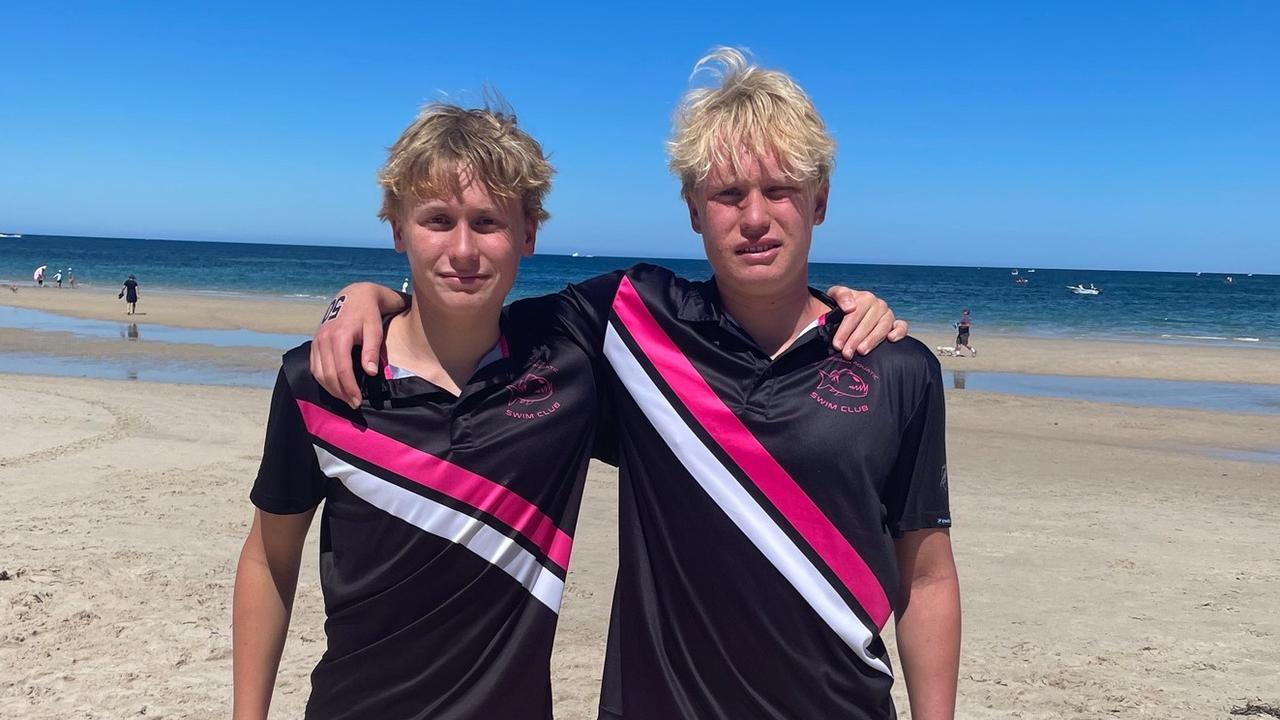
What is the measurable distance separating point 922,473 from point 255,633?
172cm

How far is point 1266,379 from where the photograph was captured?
2125 centimetres

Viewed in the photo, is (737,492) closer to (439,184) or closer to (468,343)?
(468,343)

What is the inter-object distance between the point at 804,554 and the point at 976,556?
5519 millimetres

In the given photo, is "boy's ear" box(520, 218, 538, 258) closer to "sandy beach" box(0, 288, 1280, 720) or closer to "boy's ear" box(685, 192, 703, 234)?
"boy's ear" box(685, 192, 703, 234)

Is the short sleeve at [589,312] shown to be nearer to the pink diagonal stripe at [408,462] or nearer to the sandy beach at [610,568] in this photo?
the pink diagonal stripe at [408,462]

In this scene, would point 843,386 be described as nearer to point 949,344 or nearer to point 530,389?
point 530,389

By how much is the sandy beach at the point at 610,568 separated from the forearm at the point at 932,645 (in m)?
2.73

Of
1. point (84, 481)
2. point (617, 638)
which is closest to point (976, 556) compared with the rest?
point (617, 638)

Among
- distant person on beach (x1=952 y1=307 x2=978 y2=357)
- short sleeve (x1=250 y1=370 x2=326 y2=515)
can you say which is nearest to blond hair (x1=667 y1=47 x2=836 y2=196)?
short sleeve (x1=250 y1=370 x2=326 y2=515)

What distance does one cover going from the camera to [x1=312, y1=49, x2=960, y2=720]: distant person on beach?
7.28 ft

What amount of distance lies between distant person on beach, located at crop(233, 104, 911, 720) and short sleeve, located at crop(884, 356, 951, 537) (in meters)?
0.83

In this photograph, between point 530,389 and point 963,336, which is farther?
point 963,336

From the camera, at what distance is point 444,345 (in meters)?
2.44

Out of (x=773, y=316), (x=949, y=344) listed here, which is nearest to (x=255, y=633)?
(x=773, y=316)
